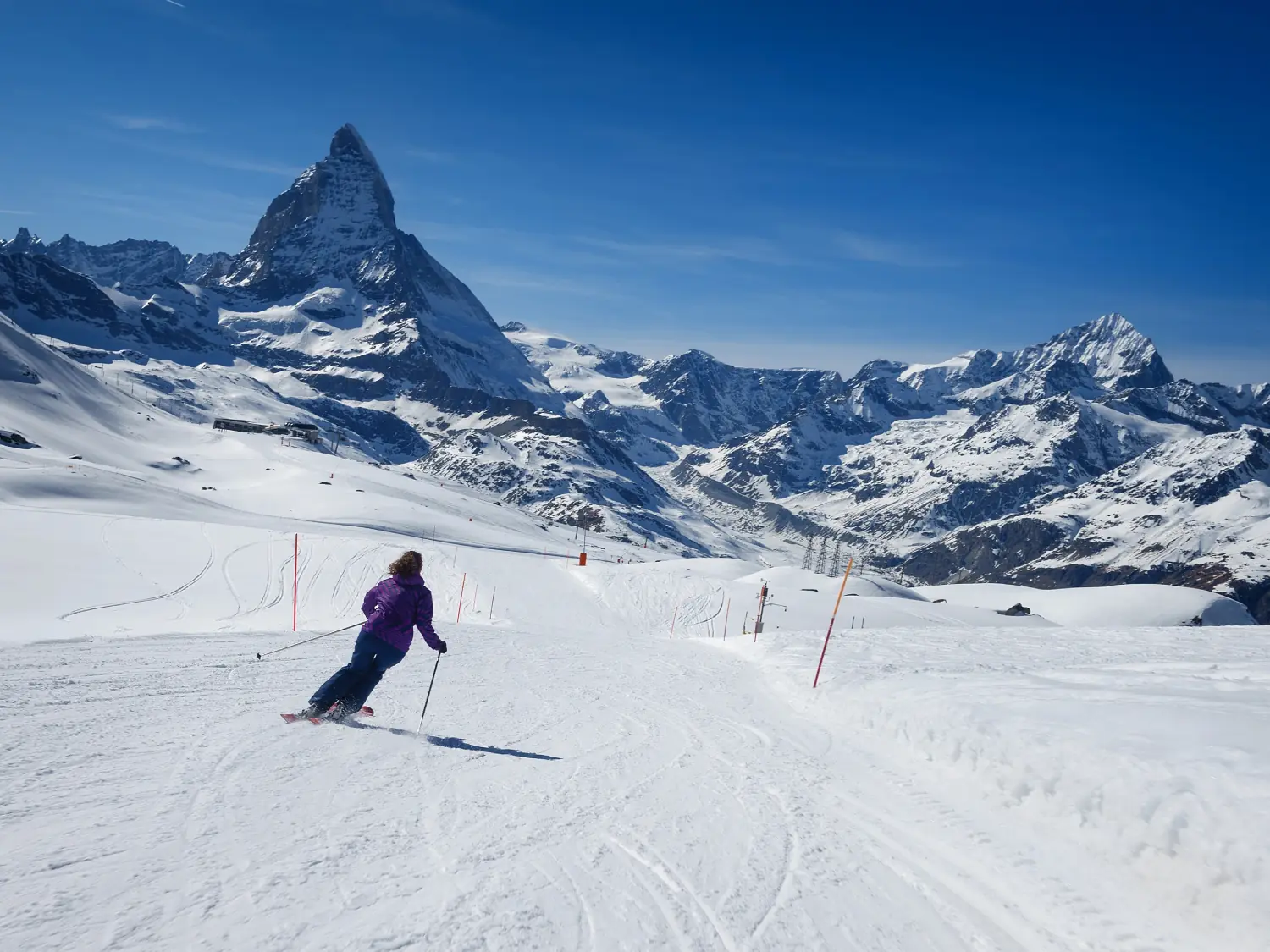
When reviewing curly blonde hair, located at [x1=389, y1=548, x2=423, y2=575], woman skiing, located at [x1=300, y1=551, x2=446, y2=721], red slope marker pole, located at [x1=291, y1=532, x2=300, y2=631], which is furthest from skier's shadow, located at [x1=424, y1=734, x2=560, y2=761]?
red slope marker pole, located at [x1=291, y1=532, x2=300, y2=631]

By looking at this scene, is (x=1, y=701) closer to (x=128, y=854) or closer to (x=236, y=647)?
(x=128, y=854)

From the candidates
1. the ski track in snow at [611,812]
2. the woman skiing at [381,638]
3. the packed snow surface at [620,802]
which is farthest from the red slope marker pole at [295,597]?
the woman skiing at [381,638]

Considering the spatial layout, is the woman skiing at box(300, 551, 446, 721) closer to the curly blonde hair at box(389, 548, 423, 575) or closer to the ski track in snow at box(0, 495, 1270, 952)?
the curly blonde hair at box(389, 548, 423, 575)

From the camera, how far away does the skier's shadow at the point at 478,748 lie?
320 inches

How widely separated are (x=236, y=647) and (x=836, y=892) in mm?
10340

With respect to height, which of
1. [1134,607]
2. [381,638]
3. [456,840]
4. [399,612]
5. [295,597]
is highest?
[399,612]

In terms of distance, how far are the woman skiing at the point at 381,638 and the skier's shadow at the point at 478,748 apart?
92 centimetres

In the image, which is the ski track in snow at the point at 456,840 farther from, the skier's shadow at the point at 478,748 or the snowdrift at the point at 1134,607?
the snowdrift at the point at 1134,607

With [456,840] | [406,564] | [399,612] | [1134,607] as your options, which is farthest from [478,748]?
[1134,607]

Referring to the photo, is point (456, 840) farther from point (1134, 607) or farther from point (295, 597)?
point (1134, 607)

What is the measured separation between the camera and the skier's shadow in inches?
320

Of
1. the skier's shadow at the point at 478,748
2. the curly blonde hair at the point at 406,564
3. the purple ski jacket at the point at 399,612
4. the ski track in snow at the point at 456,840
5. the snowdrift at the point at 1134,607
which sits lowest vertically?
the snowdrift at the point at 1134,607

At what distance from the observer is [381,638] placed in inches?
340

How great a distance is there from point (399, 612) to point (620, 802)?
11.2 ft
